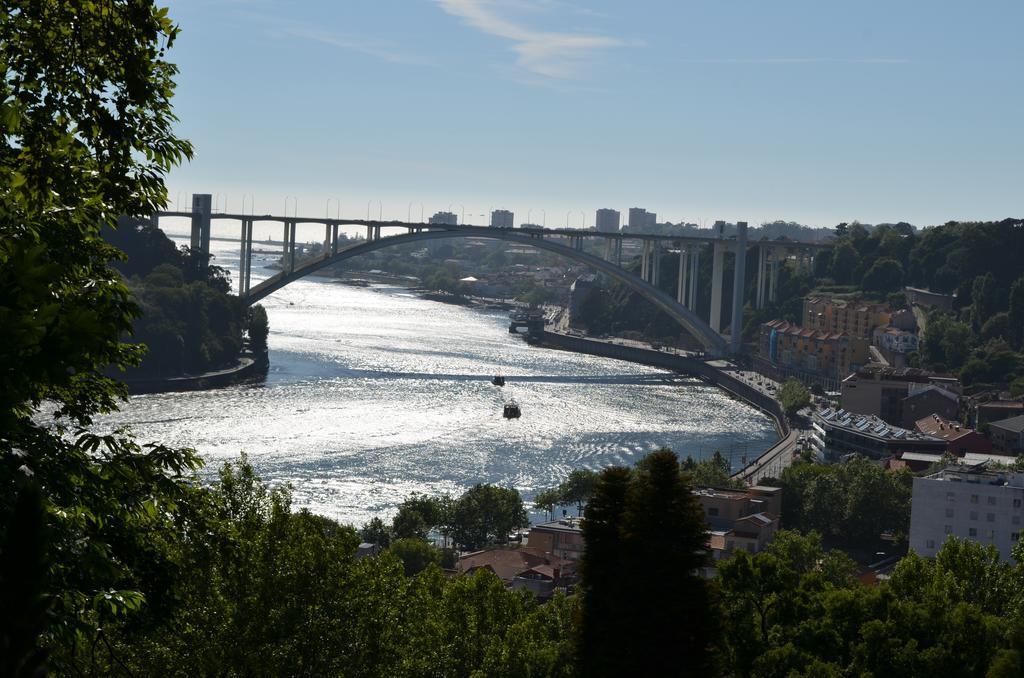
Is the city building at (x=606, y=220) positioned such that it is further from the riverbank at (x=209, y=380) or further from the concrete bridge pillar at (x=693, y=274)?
the riverbank at (x=209, y=380)

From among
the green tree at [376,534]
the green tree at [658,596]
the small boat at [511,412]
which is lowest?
the green tree at [376,534]

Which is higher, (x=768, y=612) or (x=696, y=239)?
(x=696, y=239)

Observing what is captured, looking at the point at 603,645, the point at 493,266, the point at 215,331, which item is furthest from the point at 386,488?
the point at 493,266

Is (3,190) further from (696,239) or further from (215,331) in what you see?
(696,239)

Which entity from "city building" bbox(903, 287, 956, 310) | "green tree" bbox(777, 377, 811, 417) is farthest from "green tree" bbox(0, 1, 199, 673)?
"city building" bbox(903, 287, 956, 310)

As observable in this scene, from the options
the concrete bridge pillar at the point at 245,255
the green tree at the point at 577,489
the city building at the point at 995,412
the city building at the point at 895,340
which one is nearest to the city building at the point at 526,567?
the green tree at the point at 577,489

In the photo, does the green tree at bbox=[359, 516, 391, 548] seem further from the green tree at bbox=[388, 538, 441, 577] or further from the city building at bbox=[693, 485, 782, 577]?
the city building at bbox=[693, 485, 782, 577]
